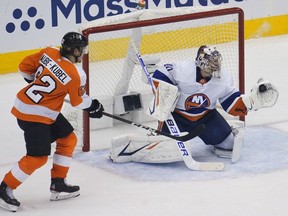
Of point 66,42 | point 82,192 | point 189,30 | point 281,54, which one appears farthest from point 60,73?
point 281,54

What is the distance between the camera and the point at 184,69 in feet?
20.0

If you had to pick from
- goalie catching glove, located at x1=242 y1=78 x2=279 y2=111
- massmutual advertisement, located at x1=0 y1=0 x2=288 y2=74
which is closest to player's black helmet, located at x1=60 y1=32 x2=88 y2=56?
goalie catching glove, located at x1=242 y1=78 x2=279 y2=111

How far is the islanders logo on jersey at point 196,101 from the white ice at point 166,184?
0.33m

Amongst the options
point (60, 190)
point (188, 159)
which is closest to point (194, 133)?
point (188, 159)

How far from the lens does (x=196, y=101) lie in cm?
612

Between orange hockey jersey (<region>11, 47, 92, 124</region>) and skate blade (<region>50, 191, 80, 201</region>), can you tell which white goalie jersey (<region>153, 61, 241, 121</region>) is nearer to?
orange hockey jersey (<region>11, 47, 92, 124</region>)

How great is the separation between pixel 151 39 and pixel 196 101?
146cm

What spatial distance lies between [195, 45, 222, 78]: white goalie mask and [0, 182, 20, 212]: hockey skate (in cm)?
134

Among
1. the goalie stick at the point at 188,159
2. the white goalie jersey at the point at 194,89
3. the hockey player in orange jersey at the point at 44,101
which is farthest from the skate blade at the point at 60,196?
the white goalie jersey at the point at 194,89

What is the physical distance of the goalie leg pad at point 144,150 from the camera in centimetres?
608

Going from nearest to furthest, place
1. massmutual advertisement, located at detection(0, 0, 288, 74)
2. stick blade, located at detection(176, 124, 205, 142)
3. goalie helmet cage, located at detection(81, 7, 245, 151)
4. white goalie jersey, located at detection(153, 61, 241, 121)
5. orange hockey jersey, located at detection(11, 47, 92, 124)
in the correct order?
orange hockey jersey, located at detection(11, 47, 92, 124), stick blade, located at detection(176, 124, 205, 142), white goalie jersey, located at detection(153, 61, 241, 121), goalie helmet cage, located at detection(81, 7, 245, 151), massmutual advertisement, located at detection(0, 0, 288, 74)

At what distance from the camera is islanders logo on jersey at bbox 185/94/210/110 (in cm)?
610

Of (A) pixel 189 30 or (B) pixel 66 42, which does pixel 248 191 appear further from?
(A) pixel 189 30

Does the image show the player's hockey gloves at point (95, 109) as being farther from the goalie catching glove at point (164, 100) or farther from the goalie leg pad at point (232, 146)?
the goalie leg pad at point (232, 146)
